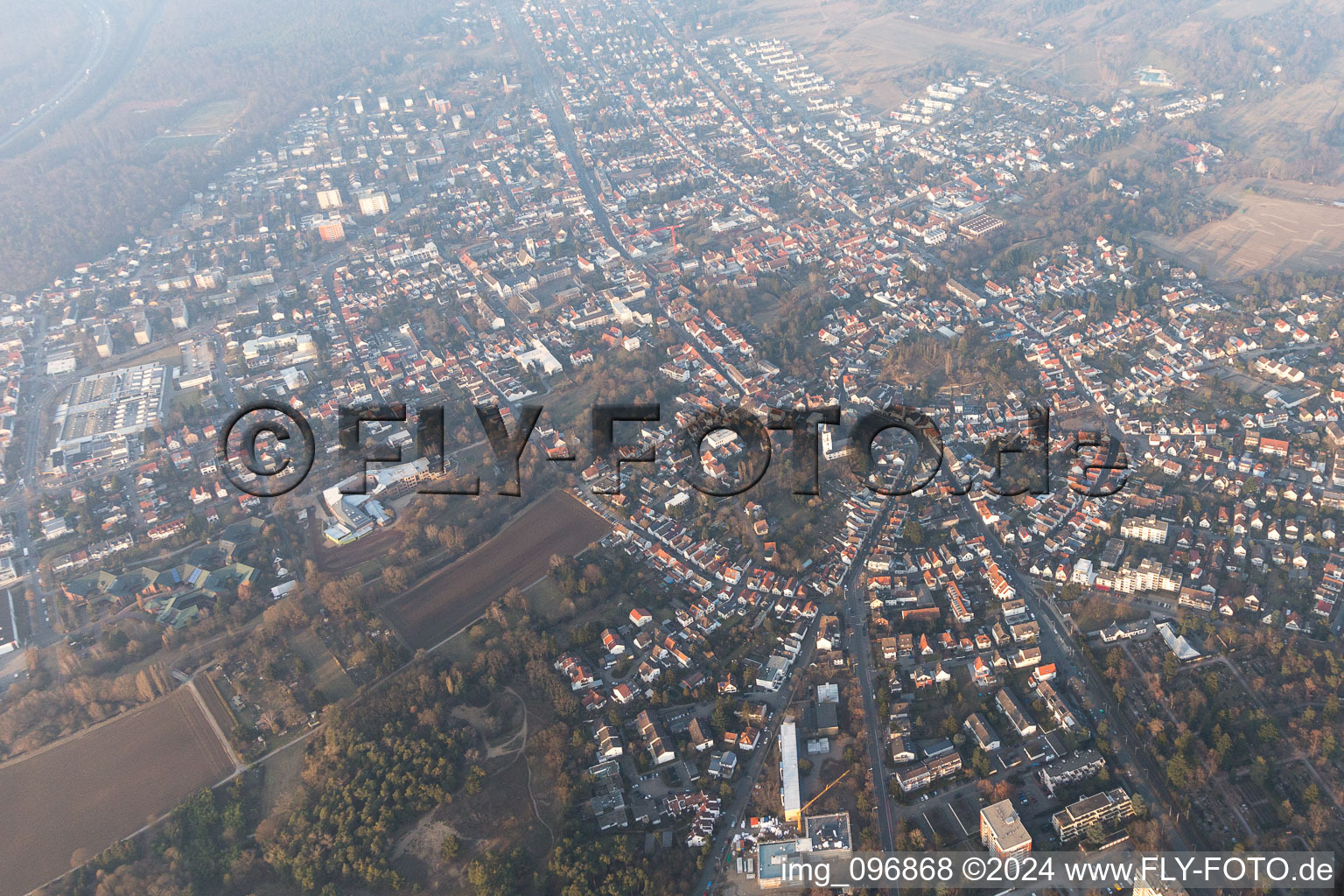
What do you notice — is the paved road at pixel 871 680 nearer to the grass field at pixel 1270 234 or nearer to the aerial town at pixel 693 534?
the aerial town at pixel 693 534

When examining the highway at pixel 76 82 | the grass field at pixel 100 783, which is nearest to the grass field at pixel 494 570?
the grass field at pixel 100 783

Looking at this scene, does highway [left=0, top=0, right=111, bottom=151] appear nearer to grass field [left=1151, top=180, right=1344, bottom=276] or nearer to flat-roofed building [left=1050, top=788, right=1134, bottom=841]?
grass field [left=1151, top=180, right=1344, bottom=276]

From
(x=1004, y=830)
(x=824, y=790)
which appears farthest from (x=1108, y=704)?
(x=824, y=790)

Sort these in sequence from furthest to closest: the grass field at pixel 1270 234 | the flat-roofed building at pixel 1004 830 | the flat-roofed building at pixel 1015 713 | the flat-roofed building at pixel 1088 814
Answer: the grass field at pixel 1270 234, the flat-roofed building at pixel 1015 713, the flat-roofed building at pixel 1088 814, the flat-roofed building at pixel 1004 830

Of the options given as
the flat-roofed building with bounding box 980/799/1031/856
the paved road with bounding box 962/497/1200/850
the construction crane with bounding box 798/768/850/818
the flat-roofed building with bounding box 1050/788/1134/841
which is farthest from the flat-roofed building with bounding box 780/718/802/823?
the paved road with bounding box 962/497/1200/850

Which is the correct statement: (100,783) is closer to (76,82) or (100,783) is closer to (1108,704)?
(1108,704)

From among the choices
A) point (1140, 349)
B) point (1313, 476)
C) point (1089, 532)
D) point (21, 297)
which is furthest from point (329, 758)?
point (21, 297)

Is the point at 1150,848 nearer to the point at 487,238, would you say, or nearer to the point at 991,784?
the point at 991,784

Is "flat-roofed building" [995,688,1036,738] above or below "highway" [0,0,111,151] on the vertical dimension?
below
